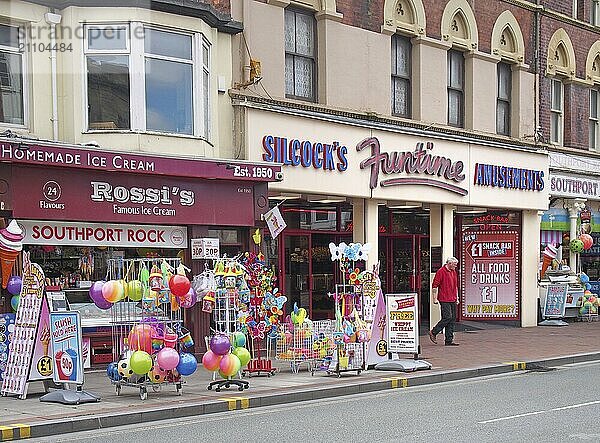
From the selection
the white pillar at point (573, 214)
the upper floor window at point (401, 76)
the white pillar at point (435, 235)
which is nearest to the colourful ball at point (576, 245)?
the white pillar at point (573, 214)

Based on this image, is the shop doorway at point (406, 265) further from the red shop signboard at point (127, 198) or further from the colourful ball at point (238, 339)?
the colourful ball at point (238, 339)

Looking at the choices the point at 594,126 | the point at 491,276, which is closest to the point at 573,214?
the point at 594,126

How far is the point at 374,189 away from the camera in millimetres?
20438

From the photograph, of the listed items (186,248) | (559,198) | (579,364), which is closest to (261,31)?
(186,248)

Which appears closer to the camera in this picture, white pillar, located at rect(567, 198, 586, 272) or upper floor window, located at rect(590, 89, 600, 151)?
white pillar, located at rect(567, 198, 586, 272)

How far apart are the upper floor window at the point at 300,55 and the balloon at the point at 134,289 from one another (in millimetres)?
A: 7781

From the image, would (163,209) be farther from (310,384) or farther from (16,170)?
(310,384)

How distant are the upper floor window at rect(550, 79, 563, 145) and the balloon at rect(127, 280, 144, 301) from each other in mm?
17173

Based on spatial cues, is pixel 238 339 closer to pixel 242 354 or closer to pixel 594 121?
pixel 242 354

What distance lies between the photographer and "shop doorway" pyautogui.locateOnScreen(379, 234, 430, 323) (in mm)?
24703

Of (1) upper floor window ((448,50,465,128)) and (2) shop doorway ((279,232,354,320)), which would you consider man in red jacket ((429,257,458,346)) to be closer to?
(2) shop doorway ((279,232,354,320))

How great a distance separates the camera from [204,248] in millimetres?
16750

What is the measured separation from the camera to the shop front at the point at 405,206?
18906 mm

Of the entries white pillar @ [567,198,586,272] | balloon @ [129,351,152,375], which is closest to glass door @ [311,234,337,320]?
white pillar @ [567,198,586,272]
